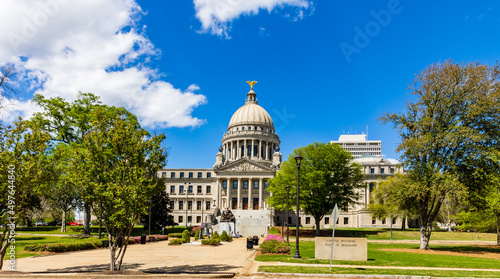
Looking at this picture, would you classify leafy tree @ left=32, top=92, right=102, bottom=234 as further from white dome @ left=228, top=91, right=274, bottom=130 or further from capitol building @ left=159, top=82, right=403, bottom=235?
white dome @ left=228, top=91, right=274, bottom=130

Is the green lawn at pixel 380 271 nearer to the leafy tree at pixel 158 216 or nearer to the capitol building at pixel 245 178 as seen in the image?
the leafy tree at pixel 158 216

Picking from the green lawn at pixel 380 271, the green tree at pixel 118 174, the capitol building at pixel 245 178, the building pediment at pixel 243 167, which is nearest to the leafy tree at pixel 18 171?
the green tree at pixel 118 174

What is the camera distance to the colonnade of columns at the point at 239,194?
89.9m

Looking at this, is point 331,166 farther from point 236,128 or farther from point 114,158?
point 236,128

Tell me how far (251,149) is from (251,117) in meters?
11.2

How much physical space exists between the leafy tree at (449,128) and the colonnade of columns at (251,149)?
73902 millimetres

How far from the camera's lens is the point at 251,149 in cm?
10638

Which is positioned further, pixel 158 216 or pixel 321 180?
pixel 158 216

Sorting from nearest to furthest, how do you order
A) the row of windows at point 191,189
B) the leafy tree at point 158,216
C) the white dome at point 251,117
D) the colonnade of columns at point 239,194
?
the leafy tree at point 158,216 < the colonnade of columns at point 239,194 < the row of windows at point 191,189 < the white dome at point 251,117

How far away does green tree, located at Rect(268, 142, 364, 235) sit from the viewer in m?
54.0

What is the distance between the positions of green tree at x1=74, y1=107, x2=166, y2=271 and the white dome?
9377cm

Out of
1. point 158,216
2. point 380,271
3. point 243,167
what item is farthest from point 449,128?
point 243,167

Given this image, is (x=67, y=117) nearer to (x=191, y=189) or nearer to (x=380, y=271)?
(x=380, y=271)

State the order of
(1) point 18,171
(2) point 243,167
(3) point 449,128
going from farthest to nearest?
(2) point 243,167, (3) point 449,128, (1) point 18,171
